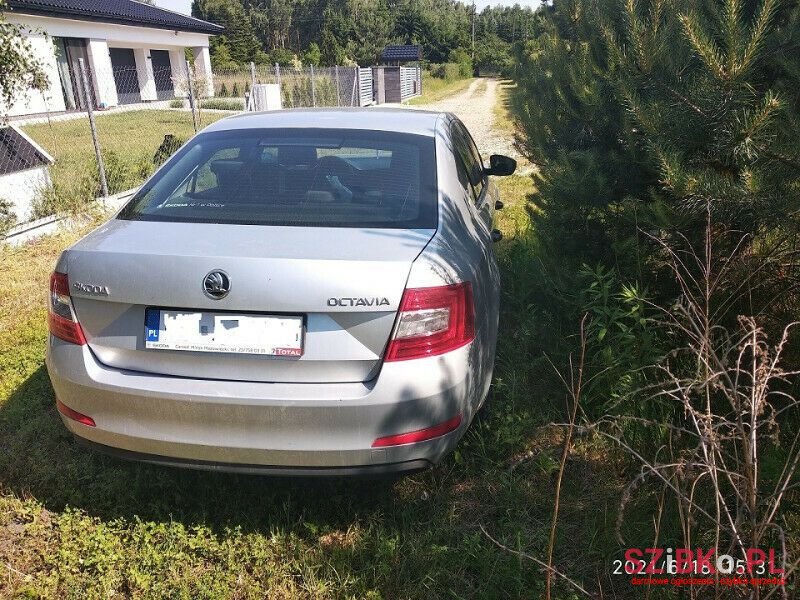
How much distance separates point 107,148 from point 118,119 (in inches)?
362

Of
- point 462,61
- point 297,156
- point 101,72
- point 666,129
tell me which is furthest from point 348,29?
point 666,129

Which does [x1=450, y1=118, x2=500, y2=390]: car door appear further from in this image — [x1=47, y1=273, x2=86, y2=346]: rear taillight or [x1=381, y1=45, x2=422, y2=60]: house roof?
[x1=381, y1=45, x2=422, y2=60]: house roof

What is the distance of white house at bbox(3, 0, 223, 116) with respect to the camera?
68.6ft

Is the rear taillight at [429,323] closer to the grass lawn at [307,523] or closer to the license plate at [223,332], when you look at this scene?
the license plate at [223,332]

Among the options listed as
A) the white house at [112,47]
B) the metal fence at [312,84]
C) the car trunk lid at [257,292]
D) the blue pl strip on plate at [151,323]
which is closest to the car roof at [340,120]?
the car trunk lid at [257,292]

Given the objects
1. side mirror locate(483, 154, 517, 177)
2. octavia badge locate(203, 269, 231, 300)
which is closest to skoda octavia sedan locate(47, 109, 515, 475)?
octavia badge locate(203, 269, 231, 300)

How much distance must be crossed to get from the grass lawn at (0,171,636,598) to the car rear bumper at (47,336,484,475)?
0.40m

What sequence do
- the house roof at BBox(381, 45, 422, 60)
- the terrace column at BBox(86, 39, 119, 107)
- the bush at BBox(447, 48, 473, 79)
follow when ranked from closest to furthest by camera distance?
the terrace column at BBox(86, 39, 119, 107) → the house roof at BBox(381, 45, 422, 60) → the bush at BBox(447, 48, 473, 79)

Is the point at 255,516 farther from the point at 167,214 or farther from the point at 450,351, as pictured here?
the point at 167,214

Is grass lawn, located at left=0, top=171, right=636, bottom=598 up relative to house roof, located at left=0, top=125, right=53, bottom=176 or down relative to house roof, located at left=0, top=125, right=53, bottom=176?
down

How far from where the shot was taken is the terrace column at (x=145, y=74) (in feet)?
93.5

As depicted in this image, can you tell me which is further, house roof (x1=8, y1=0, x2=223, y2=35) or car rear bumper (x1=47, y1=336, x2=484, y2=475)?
house roof (x1=8, y1=0, x2=223, y2=35)

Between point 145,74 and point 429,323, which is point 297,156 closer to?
point 429,323

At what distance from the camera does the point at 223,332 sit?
6.91 ft
